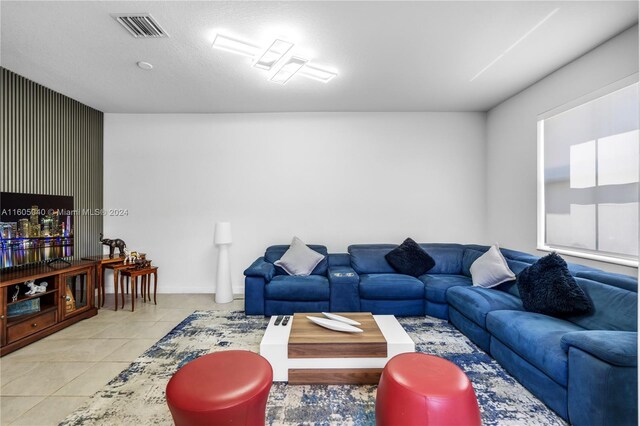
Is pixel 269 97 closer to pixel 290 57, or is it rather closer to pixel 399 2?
pixel 290 57

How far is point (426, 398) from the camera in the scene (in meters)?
1.30

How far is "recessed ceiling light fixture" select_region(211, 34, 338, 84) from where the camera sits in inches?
96.4

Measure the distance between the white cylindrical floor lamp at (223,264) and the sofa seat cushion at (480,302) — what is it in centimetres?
294

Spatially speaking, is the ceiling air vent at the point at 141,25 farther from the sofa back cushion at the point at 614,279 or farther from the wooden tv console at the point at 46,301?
the sofa back cushion at the point at 614,279

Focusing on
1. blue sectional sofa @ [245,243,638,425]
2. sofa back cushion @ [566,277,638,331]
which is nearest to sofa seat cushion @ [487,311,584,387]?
blue sectional sofa @ [245,243,638,425]

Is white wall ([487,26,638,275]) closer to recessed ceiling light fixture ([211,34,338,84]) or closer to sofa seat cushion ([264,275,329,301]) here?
recessed ceiling light fixture ([211,34,338,84])

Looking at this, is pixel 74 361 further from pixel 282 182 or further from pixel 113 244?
pixel 282 182

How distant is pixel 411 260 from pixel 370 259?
0.56 metres

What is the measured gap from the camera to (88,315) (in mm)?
3299

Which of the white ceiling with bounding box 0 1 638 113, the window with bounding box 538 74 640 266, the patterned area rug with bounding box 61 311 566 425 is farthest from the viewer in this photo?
the window with bounding box 538 74 640 266

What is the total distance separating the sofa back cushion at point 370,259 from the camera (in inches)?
151

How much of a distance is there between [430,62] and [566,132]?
171 cm

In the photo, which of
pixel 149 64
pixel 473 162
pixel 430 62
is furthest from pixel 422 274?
pixel 149 64

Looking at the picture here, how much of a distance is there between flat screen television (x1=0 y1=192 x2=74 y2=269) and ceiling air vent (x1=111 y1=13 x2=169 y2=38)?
2121mm
